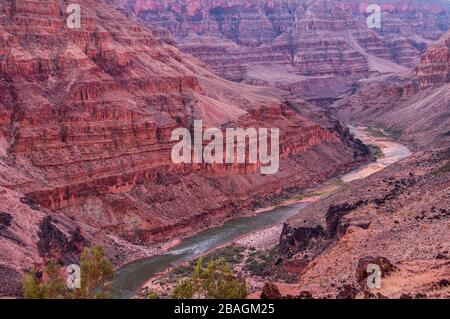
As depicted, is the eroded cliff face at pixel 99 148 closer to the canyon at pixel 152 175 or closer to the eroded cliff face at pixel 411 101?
the canyon at pixel 152 175

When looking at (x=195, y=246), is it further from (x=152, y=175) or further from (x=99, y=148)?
(x=99, y=148)

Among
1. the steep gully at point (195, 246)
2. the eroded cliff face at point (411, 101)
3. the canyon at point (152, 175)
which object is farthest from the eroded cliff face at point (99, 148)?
the eroded cliff face at point (411, 101)

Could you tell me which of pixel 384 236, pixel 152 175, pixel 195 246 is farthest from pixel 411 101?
pixel 384 236

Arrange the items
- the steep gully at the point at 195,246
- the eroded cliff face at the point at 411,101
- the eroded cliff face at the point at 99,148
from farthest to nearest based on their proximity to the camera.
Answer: the eroded cliff face at the point at 411,101
the eroded cliff face at the point at 99,148
the steep gully at the point at 195,246

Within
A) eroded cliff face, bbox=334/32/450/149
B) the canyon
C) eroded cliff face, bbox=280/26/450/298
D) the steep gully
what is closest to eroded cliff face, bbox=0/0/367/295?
the canyon

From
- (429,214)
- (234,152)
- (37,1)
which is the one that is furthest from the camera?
(234,152)

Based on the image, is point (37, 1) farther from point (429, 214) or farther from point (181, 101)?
point (429, 214)

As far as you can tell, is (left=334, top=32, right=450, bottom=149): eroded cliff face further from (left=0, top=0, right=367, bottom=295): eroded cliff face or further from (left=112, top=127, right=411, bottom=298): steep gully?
(left=0, top=0, right=367, bottom=295): eroded cliff face
